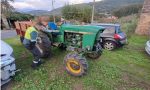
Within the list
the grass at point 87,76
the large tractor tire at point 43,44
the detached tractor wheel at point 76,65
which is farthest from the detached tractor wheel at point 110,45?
the detached tractor wheel at point 76,65

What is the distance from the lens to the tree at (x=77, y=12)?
32.2m

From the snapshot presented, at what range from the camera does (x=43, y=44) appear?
672 cm

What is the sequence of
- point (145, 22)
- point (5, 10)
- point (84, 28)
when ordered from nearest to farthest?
point (84, 28) → point (145, 22) → point (5, 10)

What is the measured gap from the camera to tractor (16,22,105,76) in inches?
225

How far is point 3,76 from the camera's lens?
4801 millimetres

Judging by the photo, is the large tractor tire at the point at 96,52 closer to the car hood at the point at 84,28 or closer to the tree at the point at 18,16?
the car hood at the point at 84,28

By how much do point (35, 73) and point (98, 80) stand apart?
6.43 ft

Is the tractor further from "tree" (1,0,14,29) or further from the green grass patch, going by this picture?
"tree" (1,0,14,29)

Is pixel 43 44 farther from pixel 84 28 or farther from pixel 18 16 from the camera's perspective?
pixel 18 16

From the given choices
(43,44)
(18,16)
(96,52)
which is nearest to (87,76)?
(96,52)

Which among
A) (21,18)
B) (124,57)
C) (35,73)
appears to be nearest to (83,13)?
(21,18)

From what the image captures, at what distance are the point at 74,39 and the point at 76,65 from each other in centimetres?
116

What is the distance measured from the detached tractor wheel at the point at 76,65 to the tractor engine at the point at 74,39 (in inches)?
32.1

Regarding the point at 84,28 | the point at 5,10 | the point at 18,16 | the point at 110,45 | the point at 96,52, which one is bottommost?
the point at 110,45
